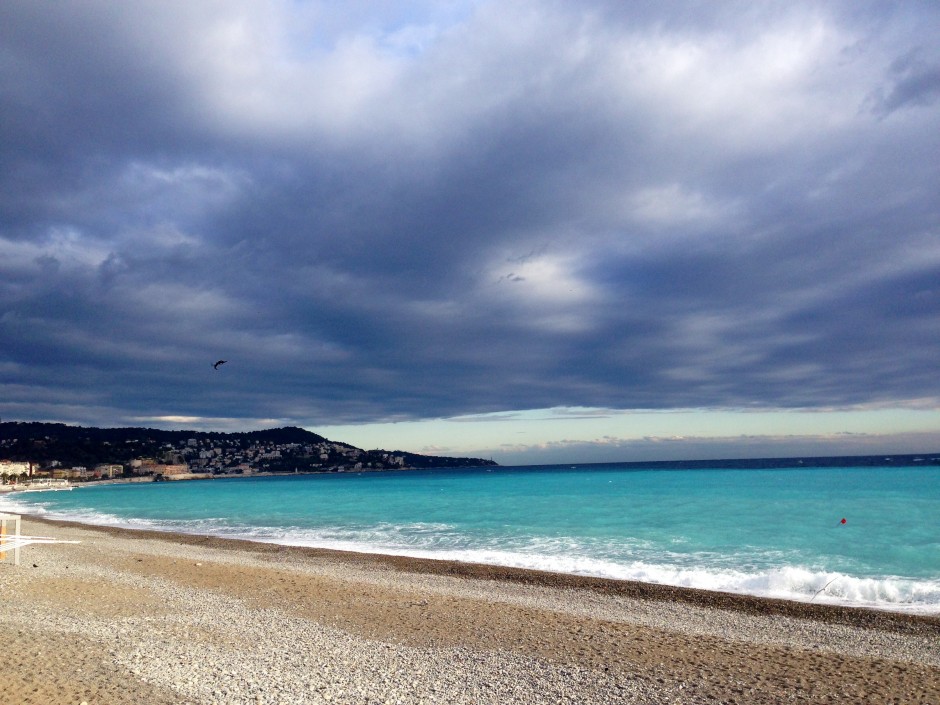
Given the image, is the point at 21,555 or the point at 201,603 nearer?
the point at 201,603

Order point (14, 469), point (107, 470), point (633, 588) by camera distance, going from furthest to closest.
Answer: point (107, 470) < point (14, 469) < point (633, 588)

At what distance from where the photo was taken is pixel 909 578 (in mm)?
13703

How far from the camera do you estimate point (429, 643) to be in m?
8.09

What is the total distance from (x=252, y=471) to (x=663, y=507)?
14304 cm

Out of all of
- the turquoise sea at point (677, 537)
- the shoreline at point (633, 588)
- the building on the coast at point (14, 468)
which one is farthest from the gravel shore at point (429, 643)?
the building on the coast at point (14, 468)

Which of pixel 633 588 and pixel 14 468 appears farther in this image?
pixel 14 468

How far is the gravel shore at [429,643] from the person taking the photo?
245 inches

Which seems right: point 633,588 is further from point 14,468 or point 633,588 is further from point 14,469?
point 14,468

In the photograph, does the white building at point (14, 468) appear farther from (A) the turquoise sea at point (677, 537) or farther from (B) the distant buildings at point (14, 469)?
(A) the turquoise sea at point (677, 537)

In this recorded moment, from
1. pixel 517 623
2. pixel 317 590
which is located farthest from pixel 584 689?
pixel 317 590

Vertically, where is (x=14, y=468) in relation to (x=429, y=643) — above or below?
below

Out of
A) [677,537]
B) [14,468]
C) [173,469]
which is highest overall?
[677,537]

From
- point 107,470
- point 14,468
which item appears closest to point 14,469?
point 14,468

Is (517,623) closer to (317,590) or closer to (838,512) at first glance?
(317,590)
